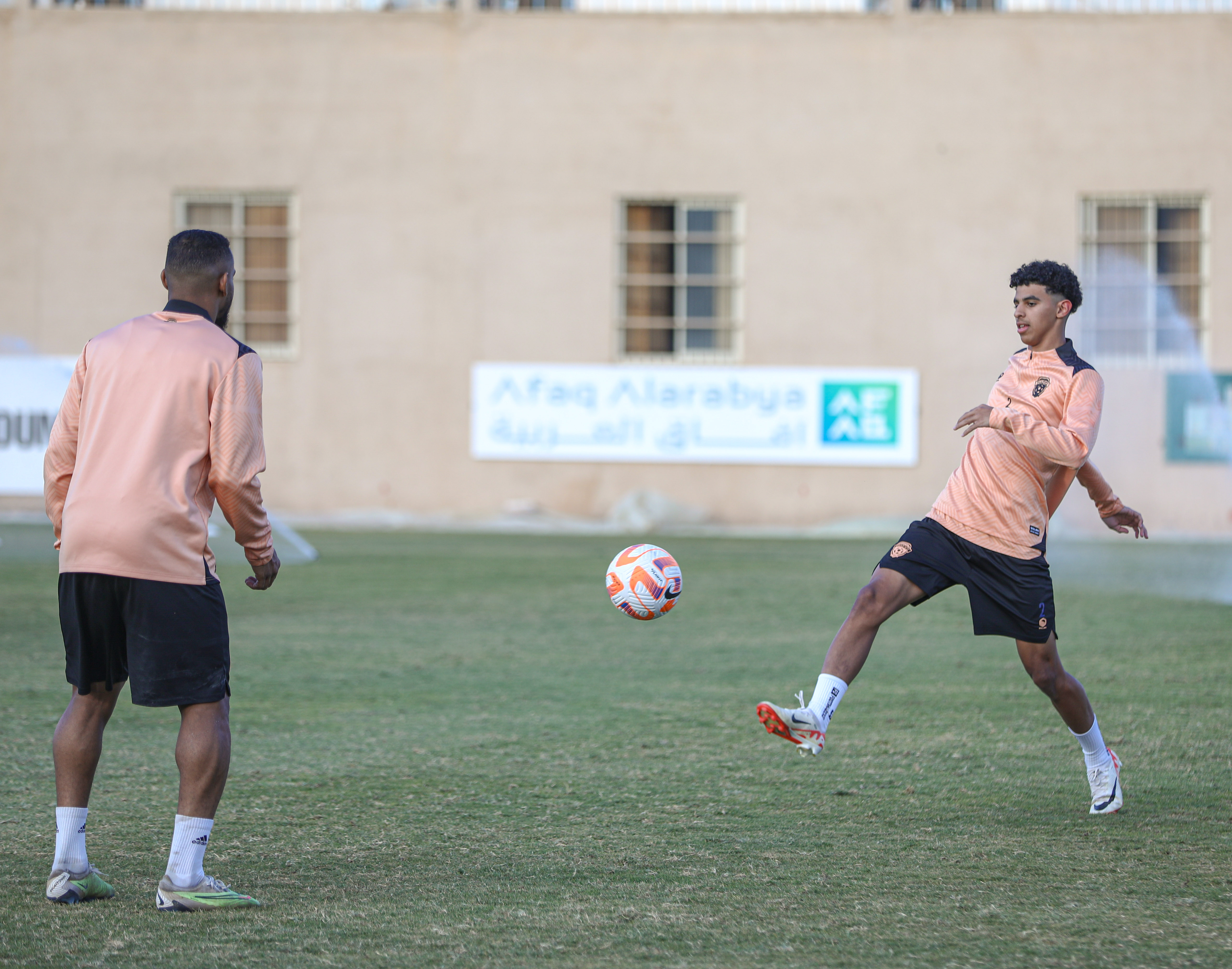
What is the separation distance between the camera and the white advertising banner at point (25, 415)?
23.2m

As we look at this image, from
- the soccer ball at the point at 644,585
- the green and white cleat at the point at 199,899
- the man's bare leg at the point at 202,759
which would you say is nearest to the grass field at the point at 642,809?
the green and white cleat at the point at 199,899

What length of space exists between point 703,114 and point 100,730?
21.5 metres

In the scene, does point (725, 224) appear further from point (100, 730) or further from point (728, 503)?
point (100, 730)

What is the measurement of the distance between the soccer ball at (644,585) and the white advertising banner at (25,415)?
18.5 m

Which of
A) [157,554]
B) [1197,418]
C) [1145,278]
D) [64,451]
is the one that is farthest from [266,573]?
[1145,278]

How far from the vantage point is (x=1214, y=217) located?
2419 centimetres

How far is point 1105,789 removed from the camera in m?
5.41

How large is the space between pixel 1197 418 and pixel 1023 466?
800 inches

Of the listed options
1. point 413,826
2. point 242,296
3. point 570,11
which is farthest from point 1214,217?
point 413,826

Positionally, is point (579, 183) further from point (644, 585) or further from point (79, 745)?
point (79, 745)

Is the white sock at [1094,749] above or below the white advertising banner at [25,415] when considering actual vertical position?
below

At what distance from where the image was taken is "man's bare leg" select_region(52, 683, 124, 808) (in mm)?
4211

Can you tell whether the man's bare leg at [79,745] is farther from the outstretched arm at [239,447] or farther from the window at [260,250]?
the window at [260,250]

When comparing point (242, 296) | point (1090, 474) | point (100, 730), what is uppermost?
point (242, 296)
